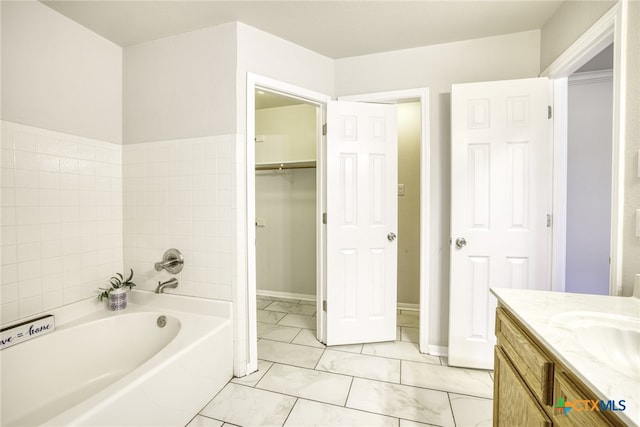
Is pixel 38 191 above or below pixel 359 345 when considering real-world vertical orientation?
above

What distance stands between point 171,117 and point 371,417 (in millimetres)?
2340

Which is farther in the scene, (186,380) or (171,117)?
(171,117)

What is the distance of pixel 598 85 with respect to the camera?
2.32 metres

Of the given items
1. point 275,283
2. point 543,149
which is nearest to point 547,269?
point 543,149

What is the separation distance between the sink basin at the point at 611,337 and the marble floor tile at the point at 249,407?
1401 mm

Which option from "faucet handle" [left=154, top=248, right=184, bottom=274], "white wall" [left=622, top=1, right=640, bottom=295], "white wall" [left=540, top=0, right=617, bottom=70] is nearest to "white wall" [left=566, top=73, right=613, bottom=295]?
"white wall" [left=540, top=0, right=617, bottom=70]

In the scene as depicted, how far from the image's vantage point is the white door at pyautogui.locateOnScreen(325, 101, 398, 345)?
2.18 m

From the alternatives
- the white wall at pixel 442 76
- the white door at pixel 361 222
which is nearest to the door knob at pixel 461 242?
the white wall at pixel 442 76

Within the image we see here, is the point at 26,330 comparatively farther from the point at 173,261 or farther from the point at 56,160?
the point at 56,160

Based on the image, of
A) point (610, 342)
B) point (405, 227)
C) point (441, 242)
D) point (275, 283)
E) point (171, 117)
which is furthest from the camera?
point (275, 283)

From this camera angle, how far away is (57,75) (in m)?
1.71

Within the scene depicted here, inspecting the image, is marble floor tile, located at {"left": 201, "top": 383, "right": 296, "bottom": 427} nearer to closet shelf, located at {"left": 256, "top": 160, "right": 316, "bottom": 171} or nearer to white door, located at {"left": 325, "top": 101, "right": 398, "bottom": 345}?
white door, located at {"left": 325, "top": 101, "right": 398, "bottom": 345}

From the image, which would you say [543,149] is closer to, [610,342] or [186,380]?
[610,342]

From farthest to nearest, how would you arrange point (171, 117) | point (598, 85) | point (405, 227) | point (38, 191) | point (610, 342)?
1. point (405, 227)
2. point (598, 85)
3. point (171, 117)
4. point (38, 191)
5. point (610, 342)
